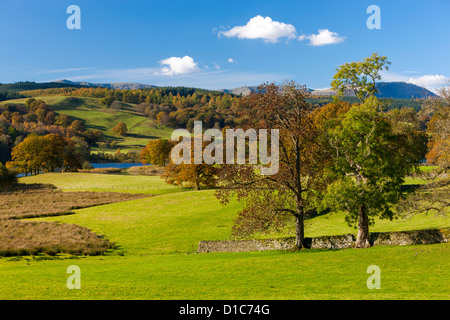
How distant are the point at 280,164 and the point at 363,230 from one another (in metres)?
8.12

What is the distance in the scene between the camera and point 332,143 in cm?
2731

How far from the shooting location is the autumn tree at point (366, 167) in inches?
980

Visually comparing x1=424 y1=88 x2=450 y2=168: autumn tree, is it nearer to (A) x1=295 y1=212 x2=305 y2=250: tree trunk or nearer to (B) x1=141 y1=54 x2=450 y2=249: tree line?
(B) x1=141 y1=54 x2=450 y2=249: tree line

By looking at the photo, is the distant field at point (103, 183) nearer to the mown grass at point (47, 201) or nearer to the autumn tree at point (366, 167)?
the mown grass at point (47, 201)

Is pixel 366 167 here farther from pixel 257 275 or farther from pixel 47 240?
pixel 47 240

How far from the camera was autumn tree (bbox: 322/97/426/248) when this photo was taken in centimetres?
2489

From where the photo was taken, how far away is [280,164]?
27359mm

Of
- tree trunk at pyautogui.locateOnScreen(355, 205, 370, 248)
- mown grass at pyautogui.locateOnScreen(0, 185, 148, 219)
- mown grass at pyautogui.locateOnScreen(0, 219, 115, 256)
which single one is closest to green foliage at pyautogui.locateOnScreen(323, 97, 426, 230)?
tree trunk at pyautogui.locateOnScreen(355, 205, 370, 248)

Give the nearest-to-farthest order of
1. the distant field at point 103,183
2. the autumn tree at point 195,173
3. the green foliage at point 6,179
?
the autumn tree at point 195,173 → the distant field at point 103,183 → the green foliage at point 6,179

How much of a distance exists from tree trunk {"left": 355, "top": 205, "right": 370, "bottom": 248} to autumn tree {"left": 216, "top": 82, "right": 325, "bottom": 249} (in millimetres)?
3543

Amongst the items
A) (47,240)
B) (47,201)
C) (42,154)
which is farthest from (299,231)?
(42,154)

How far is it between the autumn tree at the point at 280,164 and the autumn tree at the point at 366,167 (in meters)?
1.98

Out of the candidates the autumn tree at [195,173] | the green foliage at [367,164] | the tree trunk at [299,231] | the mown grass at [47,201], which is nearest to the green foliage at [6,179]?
the mown grass at [47,201]

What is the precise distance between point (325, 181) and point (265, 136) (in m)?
6.67
